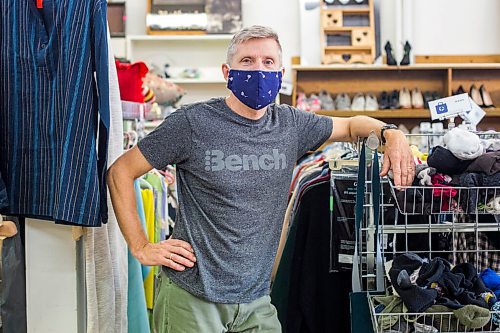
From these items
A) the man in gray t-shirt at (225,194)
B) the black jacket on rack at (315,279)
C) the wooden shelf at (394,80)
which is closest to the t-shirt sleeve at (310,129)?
the man in gray t-shirt at (225,194)

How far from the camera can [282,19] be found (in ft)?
22.4

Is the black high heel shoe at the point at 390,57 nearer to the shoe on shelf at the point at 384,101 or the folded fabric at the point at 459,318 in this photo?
the shoe on shelf at the point at 384,101

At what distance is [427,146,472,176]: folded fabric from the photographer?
202 centimetres

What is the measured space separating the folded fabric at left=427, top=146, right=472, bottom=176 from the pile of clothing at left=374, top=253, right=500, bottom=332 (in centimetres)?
30

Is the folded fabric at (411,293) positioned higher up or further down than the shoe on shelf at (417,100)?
further down

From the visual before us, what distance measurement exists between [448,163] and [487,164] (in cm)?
11

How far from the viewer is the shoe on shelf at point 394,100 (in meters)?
6.32

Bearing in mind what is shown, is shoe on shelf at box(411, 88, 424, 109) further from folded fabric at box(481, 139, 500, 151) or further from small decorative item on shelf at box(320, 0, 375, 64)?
folded fabric at box(481, 139, 500, 151)

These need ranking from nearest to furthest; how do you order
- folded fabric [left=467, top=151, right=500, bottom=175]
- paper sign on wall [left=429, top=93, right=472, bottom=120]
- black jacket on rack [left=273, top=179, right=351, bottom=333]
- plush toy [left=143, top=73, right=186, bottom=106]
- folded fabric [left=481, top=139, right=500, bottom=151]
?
1. folded fabric [left=467, top=151, right=500, bottom=175]
2. folded fabric [left=481, top=139, right=500, bottom=151]
3. paper sign on wall [left=429, top=93, right=472, bottom=120]
4. black jacket on rack [left=273, top=179, right=351, bottom=333]
5. plush toy [left=143, top=73, right=186, bottom=106]

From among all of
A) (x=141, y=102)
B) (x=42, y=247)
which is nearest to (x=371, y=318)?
(x=42, y=247)

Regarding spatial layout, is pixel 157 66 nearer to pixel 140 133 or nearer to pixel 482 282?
pixel 140 133

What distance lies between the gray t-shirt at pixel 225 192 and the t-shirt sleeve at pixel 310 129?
10cm

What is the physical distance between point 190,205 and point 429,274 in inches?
26.4

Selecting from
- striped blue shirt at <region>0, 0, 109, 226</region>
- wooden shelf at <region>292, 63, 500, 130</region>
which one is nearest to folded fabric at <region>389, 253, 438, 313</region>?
striped blue shirt at <region>0, 0, 109, 226</region>
